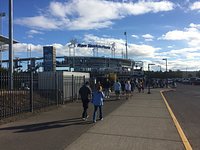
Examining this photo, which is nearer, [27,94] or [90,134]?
[90,134]

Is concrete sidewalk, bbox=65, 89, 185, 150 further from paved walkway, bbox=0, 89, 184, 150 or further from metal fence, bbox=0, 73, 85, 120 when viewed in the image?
metal fence, bbox=0, 73, 85, 120

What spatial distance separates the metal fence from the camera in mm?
15571

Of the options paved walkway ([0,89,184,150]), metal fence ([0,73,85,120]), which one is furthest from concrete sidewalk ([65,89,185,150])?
metal fence ([0,73,85,120])

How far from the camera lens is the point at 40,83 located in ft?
73.4

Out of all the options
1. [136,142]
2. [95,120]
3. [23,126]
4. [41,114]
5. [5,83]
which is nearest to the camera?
[136,142]

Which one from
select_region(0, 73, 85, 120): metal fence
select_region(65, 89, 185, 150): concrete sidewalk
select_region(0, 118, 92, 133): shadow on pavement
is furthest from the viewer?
select_region(0, 73, 85, 120): metal fence

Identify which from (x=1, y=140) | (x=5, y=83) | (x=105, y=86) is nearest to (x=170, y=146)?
(x=1, y=140)

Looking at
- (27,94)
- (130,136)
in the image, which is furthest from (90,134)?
(27,94)

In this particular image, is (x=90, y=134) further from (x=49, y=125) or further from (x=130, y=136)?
(x=49, y=125)

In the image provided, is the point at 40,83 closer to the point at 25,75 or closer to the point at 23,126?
the point at 25,75

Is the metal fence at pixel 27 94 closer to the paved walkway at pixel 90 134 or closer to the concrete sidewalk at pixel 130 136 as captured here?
the paved walkway at pixel 90 134

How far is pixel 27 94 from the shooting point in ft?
61.9

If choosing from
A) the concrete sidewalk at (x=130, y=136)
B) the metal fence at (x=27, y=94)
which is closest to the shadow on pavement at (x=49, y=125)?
the concrete sidewalk at (x=130, y=136)

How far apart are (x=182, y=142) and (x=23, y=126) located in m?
5.48
